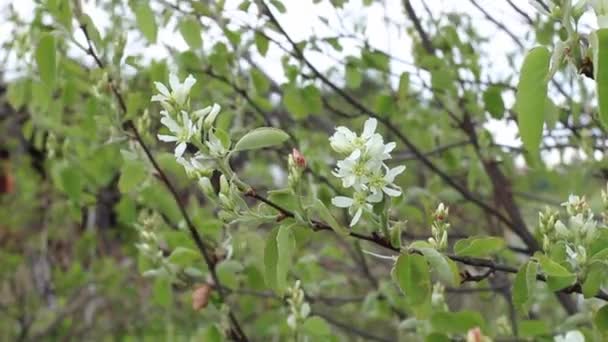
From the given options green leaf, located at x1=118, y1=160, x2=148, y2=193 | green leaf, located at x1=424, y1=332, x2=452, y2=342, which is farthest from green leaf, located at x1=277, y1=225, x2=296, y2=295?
green leaf, located at x1=118, y1=160, x2=148, y2=193

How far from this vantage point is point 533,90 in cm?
94

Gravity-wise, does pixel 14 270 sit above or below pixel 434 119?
below

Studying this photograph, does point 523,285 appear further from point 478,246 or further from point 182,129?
point 182,129

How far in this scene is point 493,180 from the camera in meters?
2.36

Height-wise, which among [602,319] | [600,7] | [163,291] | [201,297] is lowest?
[163,291]

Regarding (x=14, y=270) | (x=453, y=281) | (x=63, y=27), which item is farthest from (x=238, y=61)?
(x=14, y=270)

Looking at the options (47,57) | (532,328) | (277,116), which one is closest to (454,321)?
(532,328)

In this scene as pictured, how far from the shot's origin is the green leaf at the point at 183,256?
167 cm

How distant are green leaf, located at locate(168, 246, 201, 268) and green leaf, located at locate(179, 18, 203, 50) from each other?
0.46 m

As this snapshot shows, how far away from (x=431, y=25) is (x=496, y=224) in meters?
Result: 0.81

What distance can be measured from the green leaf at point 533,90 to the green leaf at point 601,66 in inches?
3.3

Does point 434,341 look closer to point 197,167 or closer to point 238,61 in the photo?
point 197,167

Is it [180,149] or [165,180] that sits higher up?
[180,149]

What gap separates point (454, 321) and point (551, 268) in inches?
13.8
